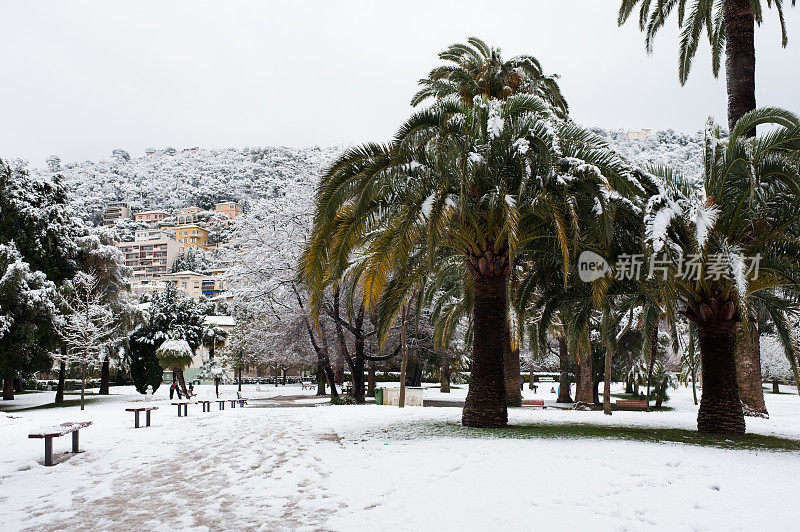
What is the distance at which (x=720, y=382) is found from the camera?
11.8 meters

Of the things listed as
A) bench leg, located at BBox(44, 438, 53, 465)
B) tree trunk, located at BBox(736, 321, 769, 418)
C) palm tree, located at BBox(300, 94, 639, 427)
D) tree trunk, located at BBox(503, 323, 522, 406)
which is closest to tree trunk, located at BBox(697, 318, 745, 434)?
palm tree, located at BBox(300, 94, 639, 427)

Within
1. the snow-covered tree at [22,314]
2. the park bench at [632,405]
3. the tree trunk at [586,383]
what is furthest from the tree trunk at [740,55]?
the snow-covered tree at [22,314]

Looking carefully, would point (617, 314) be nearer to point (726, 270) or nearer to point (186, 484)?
point (726, 270)

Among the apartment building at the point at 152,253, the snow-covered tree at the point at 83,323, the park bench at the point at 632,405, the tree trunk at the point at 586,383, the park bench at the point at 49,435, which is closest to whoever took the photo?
the park bench at the point at 49,435

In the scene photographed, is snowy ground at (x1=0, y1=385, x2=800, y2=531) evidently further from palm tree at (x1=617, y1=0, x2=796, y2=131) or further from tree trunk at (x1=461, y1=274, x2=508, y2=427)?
palm tree at (x1=617, y1=0, x2=796, y2=131)

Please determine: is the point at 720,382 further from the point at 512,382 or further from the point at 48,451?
the point at 512,382

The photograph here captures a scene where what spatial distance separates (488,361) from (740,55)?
434 inches

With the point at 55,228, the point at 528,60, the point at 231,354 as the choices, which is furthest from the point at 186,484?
the point at 231,354

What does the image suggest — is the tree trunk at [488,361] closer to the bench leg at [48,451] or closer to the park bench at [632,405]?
the bench leg at [48,451]

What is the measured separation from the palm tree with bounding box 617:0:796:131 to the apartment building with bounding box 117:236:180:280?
7531 inches

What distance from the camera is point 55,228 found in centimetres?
2955

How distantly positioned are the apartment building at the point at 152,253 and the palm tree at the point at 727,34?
7531 inches

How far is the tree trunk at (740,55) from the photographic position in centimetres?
1558

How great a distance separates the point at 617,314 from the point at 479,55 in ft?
30.9
